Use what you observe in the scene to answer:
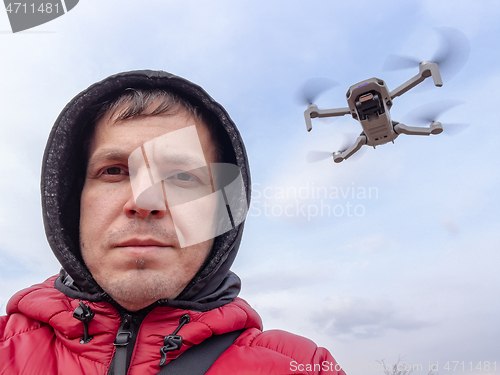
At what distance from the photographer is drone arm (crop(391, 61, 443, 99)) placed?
751 centimetres

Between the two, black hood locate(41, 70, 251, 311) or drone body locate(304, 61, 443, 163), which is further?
drone body locate(304, 61, 443, 163)

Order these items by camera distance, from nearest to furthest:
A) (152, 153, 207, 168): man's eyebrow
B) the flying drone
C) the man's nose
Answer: the man's nose
(152, 153, 207, 168): man's eyebrow
the flying drone

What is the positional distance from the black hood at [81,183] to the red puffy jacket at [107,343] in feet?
0.39

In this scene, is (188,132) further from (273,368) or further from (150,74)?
(273,368)

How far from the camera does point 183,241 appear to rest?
194cm

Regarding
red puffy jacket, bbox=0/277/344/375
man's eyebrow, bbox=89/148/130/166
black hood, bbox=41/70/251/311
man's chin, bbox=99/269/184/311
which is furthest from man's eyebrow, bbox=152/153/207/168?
red puffy jacket, bbox=0/277/344/375

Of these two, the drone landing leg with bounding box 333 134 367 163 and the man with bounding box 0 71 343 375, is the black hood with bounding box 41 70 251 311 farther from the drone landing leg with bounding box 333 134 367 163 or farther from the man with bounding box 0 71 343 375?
the drone landing leg with bounding box 333 134 367 163

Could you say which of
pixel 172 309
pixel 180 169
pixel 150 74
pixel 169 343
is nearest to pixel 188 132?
pixel 180 169

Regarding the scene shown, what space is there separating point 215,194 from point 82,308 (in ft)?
3.38

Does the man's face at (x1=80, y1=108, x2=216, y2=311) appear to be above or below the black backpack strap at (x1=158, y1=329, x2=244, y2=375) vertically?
above

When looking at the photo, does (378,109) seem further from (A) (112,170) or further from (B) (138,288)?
(B) (138,288)

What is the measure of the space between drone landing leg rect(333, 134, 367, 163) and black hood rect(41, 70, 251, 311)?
7.08 meters

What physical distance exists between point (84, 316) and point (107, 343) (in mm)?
197

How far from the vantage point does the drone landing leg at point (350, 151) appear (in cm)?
878
